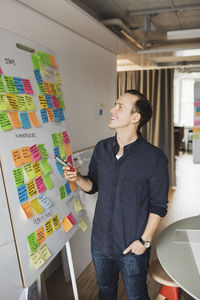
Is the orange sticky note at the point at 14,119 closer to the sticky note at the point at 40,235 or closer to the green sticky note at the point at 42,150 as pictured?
the green sticky note at the point at 42,150

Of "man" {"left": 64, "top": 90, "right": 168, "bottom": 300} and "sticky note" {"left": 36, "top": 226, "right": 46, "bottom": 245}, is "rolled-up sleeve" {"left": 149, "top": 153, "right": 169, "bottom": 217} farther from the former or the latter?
"sticky note" {"left": 36, "top": 226, "right": 46, "bottom": 245}

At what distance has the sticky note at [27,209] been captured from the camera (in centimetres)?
121

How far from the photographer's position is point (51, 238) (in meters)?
1.41

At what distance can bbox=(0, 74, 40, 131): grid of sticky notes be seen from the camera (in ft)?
3.73

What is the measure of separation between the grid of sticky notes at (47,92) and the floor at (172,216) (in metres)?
1.53

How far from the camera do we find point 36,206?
4.25ft

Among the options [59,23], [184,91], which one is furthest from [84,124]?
[184,91]

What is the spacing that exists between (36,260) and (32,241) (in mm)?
96

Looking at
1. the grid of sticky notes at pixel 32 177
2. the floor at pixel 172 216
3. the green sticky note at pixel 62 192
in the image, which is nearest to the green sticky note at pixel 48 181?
the grid of sticky notes at pixel 32 177

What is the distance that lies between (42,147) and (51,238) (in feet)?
1.60

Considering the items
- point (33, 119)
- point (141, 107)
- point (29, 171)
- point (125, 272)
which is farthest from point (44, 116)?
point (125, 272)

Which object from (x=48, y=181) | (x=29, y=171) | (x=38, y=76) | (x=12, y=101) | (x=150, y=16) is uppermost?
(x=150, y=16)

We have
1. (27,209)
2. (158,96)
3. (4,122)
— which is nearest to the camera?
(4,122)

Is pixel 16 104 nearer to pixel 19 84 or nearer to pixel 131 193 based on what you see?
pixel 19 84
